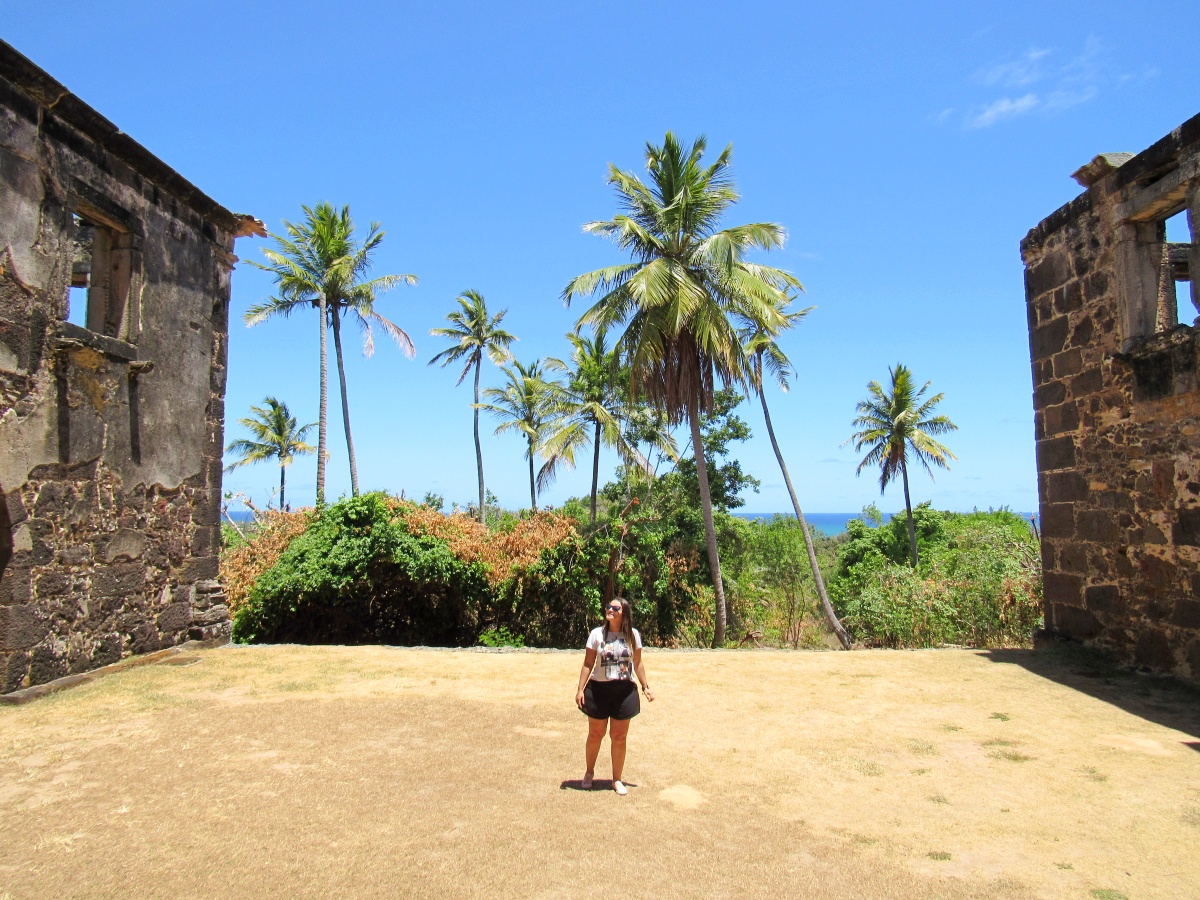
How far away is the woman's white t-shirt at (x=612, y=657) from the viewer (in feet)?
15.2

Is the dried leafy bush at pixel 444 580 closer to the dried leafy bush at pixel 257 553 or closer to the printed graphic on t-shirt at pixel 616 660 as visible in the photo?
the dried leafy bush at pixel 257 553

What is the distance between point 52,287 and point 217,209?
2698mm

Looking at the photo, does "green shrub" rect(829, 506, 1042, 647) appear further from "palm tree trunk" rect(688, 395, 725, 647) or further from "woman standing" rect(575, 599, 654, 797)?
"woman standing" rect(575, 599, 654, 797)

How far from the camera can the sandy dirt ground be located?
350cm

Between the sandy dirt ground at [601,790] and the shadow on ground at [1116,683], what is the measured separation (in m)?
0.04

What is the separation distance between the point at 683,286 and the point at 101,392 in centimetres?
1037

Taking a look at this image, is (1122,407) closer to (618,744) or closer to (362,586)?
→ (618,744)

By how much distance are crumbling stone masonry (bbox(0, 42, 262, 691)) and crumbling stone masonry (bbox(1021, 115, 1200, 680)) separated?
9.28 meters

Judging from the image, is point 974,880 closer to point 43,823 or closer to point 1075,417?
point 43,823

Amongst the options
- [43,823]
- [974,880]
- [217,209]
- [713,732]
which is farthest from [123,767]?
[217,209]

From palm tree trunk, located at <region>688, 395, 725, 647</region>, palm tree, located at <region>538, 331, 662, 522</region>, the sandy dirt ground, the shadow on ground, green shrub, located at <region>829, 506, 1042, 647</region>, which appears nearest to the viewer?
the sandy dirt ground

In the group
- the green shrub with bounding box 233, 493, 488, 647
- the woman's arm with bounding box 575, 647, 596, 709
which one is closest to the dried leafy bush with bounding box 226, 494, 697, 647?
the green shrub with bounding box 233, 493, 488, 647

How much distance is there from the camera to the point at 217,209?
8977mm

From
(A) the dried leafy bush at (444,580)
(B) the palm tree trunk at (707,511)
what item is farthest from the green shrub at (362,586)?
(B) the palm tree trunk at (707,511)
